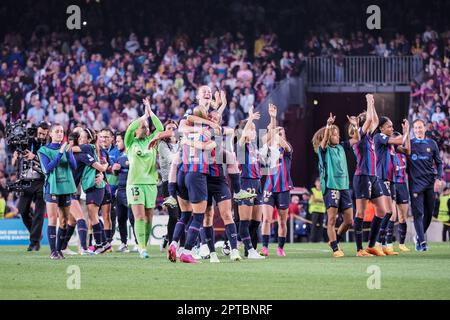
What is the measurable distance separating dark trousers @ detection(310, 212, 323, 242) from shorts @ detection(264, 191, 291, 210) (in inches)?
344

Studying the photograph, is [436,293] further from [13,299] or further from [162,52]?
[162,52]

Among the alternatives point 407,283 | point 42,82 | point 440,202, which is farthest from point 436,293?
point 42,82

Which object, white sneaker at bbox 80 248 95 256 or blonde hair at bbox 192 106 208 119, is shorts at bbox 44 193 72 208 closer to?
white sneaker at bbox 80 248 95 256

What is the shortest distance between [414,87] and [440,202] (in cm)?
742

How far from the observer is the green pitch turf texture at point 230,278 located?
11281mm

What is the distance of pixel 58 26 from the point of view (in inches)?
1505

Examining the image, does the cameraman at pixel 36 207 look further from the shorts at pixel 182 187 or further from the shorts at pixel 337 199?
the shorts at pixel 337 199

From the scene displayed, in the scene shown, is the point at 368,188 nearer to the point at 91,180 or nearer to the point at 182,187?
the point at 182,187

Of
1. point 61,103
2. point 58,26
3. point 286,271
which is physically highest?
point 58,26

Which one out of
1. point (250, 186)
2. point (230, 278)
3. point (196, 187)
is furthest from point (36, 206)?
point (230, 278)

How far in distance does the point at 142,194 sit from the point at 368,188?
3759mm

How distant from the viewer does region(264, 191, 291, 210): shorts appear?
18.6 metres

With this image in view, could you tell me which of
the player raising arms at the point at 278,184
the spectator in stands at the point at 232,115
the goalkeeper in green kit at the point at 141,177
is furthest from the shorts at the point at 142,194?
the spectator in stands at the point at 232,115

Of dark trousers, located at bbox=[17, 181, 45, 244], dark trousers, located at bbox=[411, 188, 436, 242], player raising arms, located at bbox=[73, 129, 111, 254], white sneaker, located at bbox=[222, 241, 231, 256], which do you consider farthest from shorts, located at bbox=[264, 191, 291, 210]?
dark trousers, located at bbox=[17, 181, 45, 244]
